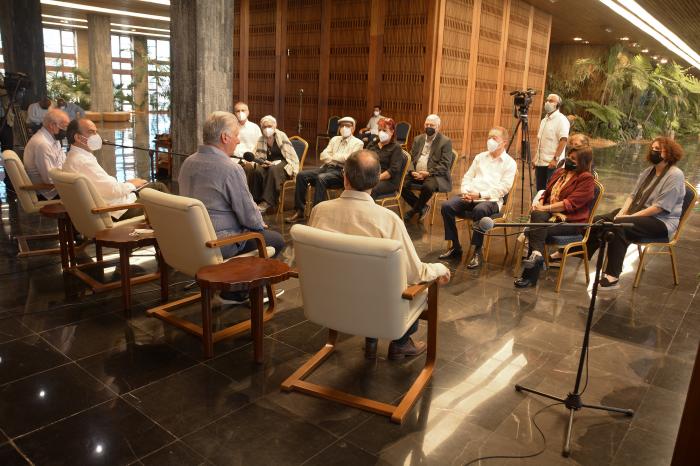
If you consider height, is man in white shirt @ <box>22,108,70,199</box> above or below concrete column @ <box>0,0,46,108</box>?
below

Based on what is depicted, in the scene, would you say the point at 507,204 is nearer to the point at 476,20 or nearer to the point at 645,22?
the point at 476,20

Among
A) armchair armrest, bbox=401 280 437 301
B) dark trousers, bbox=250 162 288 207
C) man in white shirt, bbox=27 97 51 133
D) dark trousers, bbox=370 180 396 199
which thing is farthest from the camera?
man in white shirt, bbox=27 97 51 133

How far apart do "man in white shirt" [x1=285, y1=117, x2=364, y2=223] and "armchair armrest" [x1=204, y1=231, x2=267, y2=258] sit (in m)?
2.95

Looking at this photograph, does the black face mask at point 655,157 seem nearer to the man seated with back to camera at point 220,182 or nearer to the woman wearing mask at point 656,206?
the woman wearing mask at point 656,206

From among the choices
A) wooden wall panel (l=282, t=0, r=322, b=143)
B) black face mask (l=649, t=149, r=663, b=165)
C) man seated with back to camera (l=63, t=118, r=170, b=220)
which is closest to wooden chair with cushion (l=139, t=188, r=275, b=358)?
man seated with back to camera (l=63, t=118, r=170, b=220)

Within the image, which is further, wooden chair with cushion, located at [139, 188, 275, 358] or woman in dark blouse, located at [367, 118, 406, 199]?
woman in dark blouse, located at [367, 118, 406, 199]

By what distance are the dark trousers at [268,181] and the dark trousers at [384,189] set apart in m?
1.32

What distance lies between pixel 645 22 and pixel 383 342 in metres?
15.5

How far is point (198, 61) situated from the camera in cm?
752

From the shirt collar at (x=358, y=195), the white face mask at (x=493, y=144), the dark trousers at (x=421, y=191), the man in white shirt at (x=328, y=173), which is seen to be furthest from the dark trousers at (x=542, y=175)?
the shirt collar at (x=358, y=195)

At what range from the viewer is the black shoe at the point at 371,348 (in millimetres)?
3287

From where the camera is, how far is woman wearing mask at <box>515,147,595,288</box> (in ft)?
15.1

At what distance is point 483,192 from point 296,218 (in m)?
2.39

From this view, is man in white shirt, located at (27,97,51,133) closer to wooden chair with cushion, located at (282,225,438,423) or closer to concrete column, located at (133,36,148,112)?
wooden chair with cushion, located at (282,225,438,423)
